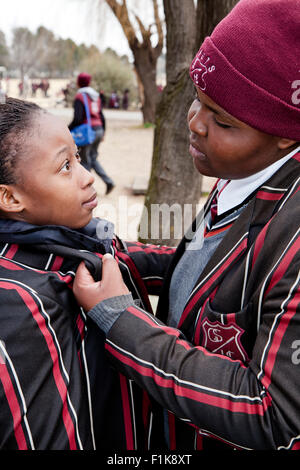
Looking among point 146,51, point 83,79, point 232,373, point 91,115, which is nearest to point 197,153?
point 232,373

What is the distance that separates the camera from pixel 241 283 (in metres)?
1.17

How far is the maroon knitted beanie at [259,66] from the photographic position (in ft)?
3.62

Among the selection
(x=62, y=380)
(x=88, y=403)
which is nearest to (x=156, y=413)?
(x=88, y=403)

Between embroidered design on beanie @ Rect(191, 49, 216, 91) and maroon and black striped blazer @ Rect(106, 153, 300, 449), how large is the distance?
0.35m

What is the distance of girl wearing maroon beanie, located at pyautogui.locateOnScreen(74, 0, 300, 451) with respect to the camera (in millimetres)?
997

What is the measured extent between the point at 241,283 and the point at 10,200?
75 cm

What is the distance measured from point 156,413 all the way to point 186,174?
2.41 metres

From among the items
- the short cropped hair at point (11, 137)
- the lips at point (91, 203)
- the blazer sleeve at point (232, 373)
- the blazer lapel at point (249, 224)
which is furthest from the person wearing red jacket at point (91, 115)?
the blazer sleeve at point (232, 373)

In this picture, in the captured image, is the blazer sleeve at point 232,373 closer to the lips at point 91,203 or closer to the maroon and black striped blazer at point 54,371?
the maroon and black striped blazer at point 54,371

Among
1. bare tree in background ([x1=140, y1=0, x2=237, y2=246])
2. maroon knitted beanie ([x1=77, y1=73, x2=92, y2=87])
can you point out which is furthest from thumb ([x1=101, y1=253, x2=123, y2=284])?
maroon knitted beanie ([x1=77, y1=73, x2=92, y2=87])

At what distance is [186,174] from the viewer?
353cm

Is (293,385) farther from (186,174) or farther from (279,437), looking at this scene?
(186,174)

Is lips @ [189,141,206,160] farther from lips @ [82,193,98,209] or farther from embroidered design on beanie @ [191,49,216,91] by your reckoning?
lips @ [82,193,98,209]

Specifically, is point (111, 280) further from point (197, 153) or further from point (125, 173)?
point (125, 173)
